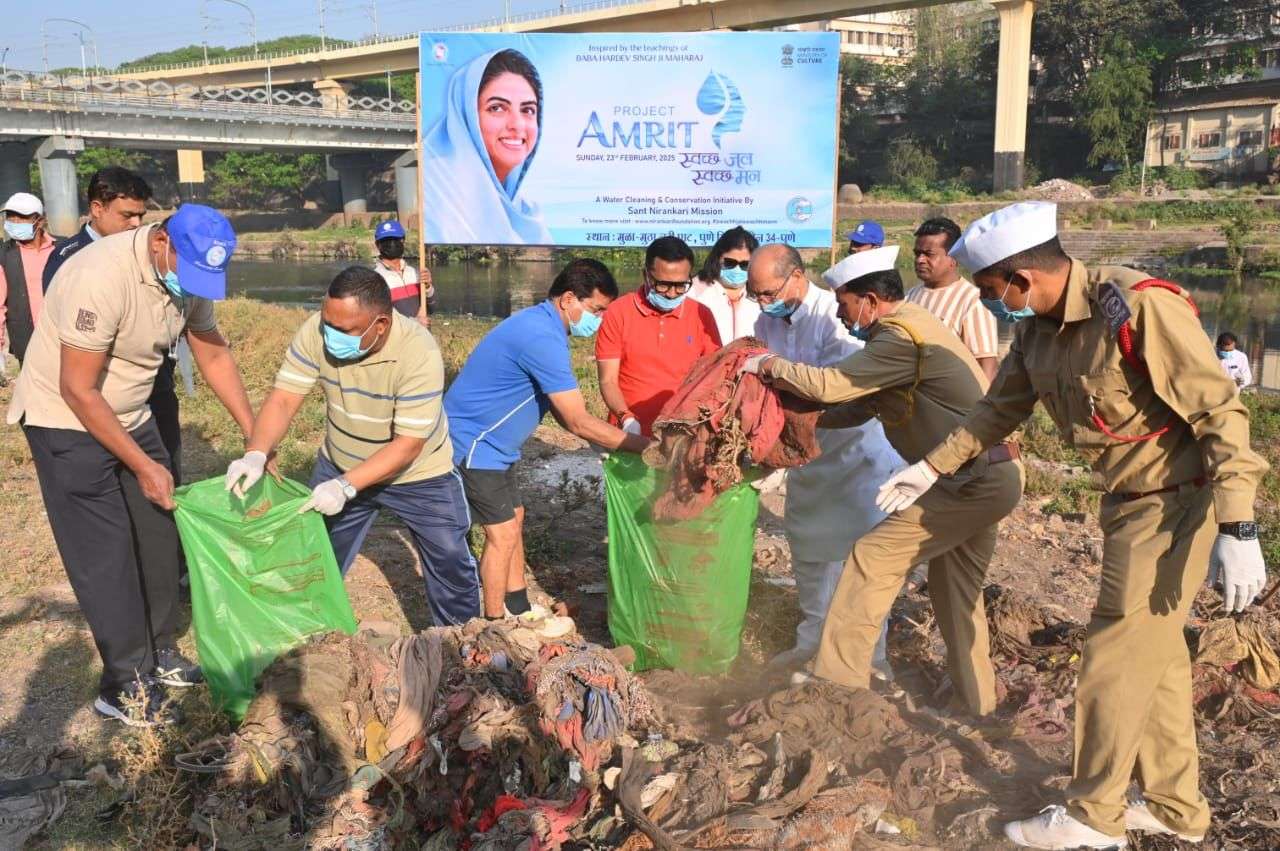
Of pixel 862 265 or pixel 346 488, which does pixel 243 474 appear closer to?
pixel 346 488

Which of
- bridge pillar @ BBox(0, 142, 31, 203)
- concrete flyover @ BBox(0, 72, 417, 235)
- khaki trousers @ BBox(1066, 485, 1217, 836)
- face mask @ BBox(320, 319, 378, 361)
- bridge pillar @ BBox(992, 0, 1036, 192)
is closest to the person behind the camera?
khaki trousers @ BBox(1066, 485, 1217, 836)

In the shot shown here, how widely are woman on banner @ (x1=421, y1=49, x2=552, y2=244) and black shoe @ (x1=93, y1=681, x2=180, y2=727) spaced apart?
19.2 feet

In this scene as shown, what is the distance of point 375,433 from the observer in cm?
389

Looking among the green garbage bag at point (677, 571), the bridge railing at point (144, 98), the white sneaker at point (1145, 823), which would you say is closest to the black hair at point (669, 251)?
the green garbage bag at point (677, 571)

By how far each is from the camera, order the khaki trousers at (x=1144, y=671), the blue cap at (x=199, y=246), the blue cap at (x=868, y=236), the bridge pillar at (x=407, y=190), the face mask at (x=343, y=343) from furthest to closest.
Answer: the bridge pillar at (x=407, y=190) < the blue cap at (x=868, y=236) < the face mask at (x=343, y=343) < the blue cap at (x=199, y=246) < the khaki trousers at (x=1144, y=671)

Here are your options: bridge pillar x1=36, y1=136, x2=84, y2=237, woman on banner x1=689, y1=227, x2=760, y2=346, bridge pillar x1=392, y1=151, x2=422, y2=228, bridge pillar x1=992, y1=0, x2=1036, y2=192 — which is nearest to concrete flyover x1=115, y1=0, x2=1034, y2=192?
bridge pillar x1=992, y1=0, x2=1036, y2=192

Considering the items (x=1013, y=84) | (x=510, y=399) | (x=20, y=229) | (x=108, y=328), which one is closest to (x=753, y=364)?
(x=510, y=399)

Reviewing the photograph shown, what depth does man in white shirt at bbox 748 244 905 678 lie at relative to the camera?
4.27 metres

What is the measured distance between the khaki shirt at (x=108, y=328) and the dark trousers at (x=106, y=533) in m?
0.09

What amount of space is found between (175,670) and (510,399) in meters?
1.51

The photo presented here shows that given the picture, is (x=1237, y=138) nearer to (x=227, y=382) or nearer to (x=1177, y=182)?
(x=1177, y=182)

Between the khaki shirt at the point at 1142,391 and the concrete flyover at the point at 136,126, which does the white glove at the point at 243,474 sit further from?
the concrete flyover at the point at 136,126

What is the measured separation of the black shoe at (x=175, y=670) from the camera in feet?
12.4

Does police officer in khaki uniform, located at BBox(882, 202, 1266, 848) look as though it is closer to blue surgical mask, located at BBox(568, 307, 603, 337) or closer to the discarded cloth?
the discarded cloth
